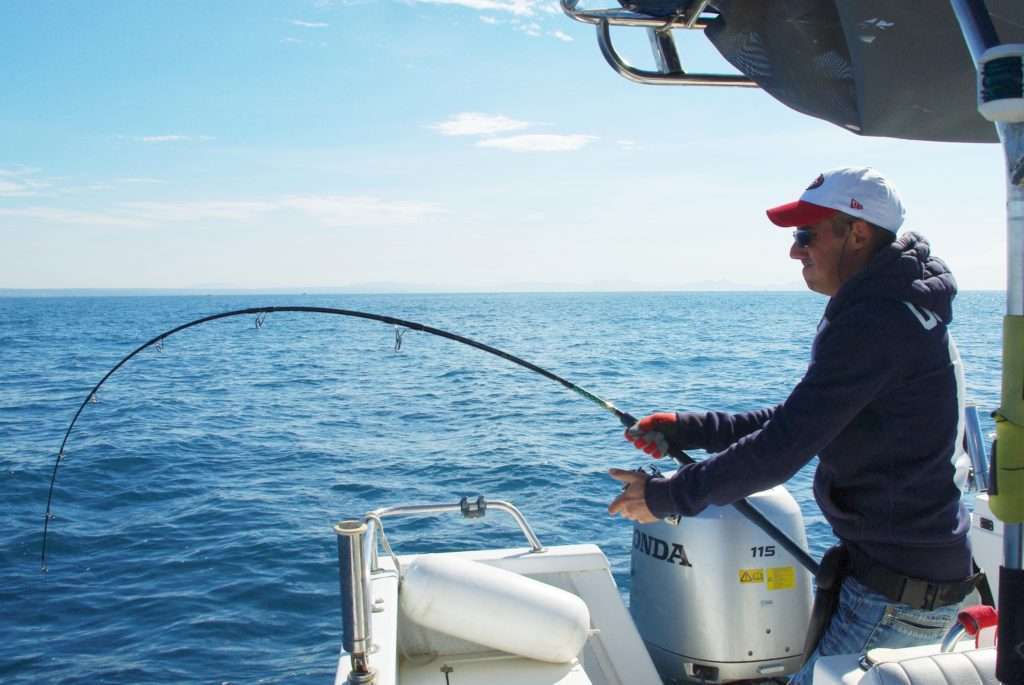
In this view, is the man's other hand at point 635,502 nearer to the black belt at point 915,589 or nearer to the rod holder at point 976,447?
the black belt at point 915,589

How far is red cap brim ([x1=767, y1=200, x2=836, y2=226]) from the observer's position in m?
2.22

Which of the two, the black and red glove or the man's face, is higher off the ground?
the man's face

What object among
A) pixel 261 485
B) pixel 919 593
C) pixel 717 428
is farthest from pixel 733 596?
pixel 261 485

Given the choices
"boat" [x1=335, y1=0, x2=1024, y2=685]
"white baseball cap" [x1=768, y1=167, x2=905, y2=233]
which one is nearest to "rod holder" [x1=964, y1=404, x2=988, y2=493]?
"boat" [x1=335, y1=0, x2=1024, y2=685]

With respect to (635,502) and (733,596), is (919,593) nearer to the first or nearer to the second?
(635,502)

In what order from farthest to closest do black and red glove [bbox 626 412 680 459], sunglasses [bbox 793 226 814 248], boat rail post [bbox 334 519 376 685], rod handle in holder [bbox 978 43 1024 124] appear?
1. black and red glove [bbox 626 412 680 459]
2. boat rail post [bbox 334 519 376 685]
3. sunglasses [bbox 793 226 814 248]
4. rod handle in holder [bbox 978 43 1024 124]

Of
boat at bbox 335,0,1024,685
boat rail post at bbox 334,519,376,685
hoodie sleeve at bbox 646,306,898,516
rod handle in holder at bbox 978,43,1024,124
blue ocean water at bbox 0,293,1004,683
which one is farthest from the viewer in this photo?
blue ocean water at bbox 0,293,1004,683

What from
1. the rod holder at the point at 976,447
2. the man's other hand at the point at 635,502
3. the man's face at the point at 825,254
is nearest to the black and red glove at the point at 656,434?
the man's other hand at the point at 635,502

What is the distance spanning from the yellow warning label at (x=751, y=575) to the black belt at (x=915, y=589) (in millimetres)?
1057

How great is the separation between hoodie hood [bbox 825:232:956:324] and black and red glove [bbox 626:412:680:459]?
677mm

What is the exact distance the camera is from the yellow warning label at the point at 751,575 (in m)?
3.26

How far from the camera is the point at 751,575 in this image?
3.26 meters

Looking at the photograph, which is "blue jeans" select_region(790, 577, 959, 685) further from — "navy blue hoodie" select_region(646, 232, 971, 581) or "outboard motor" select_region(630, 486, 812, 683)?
"outboard motor" select_region(630, 486, 812, 683)

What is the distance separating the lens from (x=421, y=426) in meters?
15.5
